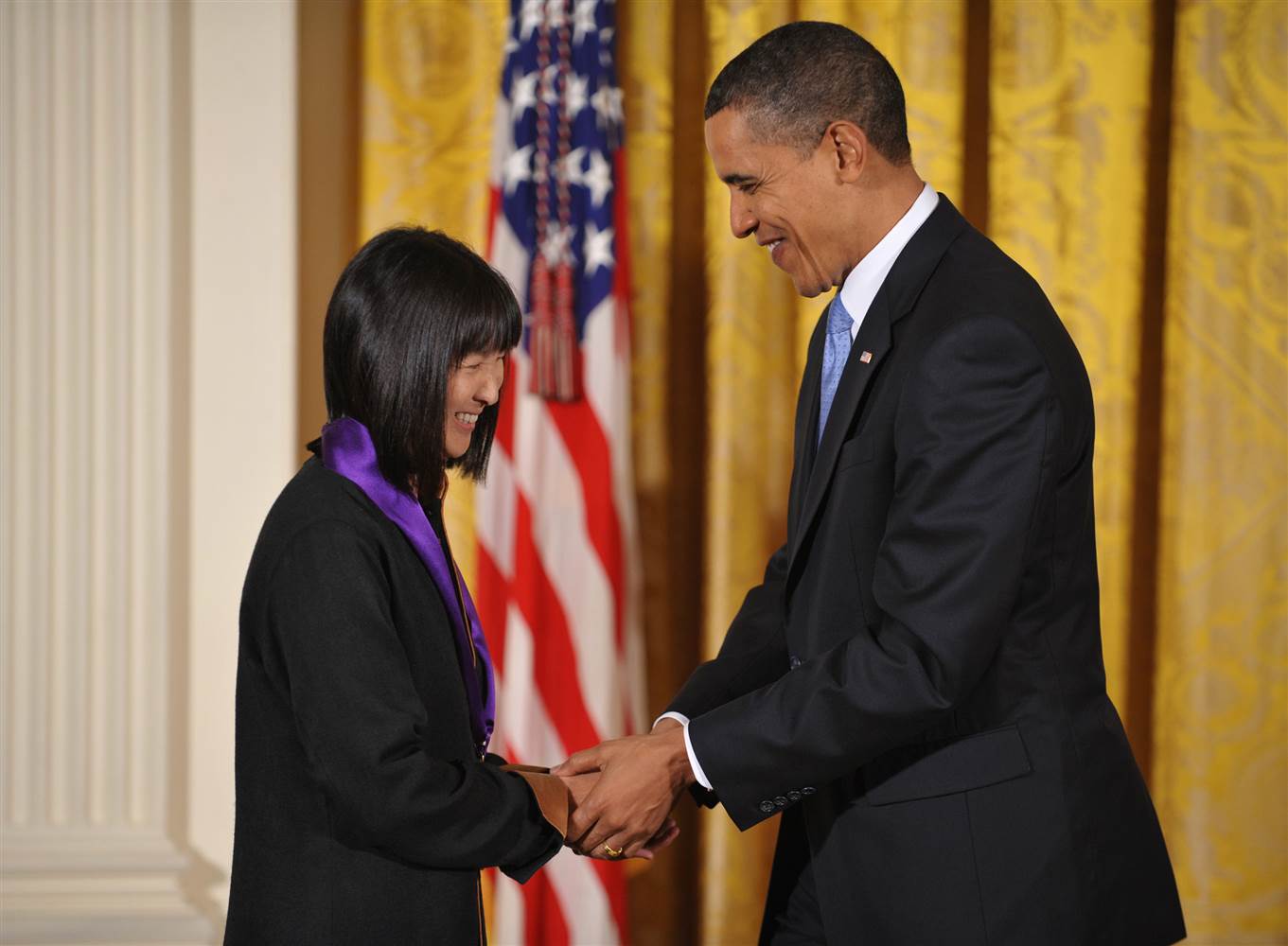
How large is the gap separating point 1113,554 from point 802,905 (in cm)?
180

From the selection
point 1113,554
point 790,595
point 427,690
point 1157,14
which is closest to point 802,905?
point 790,595

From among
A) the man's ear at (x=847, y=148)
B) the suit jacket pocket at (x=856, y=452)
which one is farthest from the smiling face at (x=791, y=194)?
the suit jacket pocket at (x=856, y=452)

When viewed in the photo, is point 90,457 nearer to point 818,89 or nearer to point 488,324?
point 488,324

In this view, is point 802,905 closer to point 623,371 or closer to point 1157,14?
point 623,371

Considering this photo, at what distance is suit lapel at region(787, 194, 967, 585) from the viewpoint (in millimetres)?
1748

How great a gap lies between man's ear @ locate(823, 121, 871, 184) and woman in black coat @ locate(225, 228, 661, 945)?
0.56m

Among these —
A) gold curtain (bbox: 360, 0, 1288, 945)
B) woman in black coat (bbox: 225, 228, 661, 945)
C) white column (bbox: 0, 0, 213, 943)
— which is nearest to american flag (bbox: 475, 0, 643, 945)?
gold curtain (bbox: 360, 0, 1288, 945)

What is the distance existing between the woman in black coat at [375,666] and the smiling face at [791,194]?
484mm

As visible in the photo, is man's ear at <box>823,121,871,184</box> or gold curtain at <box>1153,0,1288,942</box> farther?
gold curtain at <box>1153,0,1288,942</box>

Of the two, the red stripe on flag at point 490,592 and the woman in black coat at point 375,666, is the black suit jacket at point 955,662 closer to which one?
the woman in black coat at point 375,666

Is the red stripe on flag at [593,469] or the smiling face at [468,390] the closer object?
the smiling face at [468,390]

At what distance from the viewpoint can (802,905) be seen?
2.01m

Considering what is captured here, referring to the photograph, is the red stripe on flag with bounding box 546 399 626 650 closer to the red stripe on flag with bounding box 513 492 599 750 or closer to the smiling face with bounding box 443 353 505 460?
the red stripe on flag with bounding box 513 492 599 750

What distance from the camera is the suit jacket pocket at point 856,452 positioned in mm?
1726
